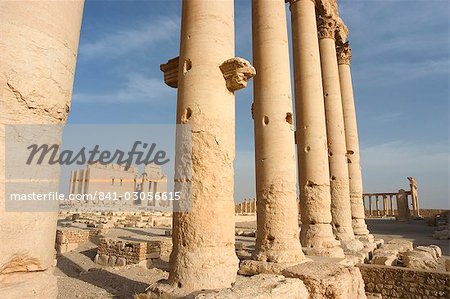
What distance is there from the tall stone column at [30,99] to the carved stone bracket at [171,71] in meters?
2.99

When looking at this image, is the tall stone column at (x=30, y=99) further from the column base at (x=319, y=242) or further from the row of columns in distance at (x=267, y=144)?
the column base at (x=319, y=242)

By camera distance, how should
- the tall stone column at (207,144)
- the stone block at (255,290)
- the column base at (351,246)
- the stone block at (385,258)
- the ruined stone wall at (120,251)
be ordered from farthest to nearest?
1. the ruined stone wall at (120,251)
2. the column base at (351,246)
3. the stone block at (385,258)
4. the tall stone column at (207,144)
5. the stone block at (255,290)

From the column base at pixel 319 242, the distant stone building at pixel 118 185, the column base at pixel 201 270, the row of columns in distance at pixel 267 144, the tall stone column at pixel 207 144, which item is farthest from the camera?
the distant stone building at pixel 118 185

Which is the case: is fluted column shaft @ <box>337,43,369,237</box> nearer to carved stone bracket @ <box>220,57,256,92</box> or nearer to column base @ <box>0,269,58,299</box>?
carved stone bracket @ <box>220,57,256,92</box>

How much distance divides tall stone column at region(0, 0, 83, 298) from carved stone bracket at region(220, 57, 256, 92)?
9.01 ft

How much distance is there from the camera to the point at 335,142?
46.0 feet

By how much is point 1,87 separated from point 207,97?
10.0 ft

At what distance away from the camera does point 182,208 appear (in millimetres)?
5223

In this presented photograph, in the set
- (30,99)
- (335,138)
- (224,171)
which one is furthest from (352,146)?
(30,99)

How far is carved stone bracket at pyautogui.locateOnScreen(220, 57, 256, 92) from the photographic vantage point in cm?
550

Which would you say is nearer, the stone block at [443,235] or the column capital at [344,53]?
the column capital at [344,53]

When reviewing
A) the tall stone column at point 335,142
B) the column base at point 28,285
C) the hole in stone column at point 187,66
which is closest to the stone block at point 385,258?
the tall stone column at point 335,142

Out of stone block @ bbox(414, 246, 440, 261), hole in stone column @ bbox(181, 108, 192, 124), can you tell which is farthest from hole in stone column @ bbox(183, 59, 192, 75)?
stone block @ bbox(414, 246, 440, 261)

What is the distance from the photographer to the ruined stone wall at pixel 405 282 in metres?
7.46
